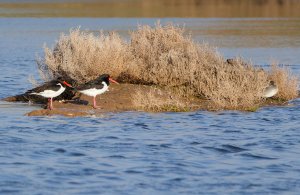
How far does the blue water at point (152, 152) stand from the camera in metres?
13.0

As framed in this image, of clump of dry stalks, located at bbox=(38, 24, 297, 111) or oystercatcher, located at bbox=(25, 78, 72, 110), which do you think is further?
clump of dry stalks, located at bbox=(38, 24, 297, 111)

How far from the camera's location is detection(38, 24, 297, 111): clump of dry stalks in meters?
20.3

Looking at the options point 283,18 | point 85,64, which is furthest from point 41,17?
point 85,64

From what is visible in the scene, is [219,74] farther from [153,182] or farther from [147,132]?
[153,182]

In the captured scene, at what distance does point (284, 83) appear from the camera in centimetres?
2170

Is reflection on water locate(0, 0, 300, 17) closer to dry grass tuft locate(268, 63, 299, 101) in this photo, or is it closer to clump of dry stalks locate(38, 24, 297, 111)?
clump of dry stalks locate(38, 24, 297, 111)

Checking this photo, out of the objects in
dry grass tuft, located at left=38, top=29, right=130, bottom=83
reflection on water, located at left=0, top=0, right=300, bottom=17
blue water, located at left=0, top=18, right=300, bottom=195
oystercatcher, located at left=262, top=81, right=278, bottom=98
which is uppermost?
dry grass tuft, located at left=38, top=29, right=130, bottom=83

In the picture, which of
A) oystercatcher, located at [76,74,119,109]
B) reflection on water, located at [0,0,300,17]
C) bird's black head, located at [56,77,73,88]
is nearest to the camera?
oystercatcher, located at [76,74,119,109]

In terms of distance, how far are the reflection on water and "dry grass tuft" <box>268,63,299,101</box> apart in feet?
129

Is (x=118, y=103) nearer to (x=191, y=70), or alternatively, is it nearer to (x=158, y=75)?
(x=158, y=75)

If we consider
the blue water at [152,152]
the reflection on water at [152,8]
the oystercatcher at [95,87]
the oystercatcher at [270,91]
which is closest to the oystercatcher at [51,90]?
the oystercatcher at [95,87]

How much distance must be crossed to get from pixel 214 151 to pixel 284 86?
21.6 feet

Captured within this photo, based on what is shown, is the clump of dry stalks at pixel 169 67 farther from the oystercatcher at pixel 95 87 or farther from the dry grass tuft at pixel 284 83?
the oystercatcher at pixel 95 87

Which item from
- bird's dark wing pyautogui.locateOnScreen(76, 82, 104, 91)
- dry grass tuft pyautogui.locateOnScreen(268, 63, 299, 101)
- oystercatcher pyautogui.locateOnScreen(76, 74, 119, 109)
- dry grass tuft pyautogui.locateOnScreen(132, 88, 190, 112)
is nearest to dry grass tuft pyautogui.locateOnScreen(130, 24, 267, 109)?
dry grass tuft pyautogui.locateOnScreen(268, 63, 299, 101)
